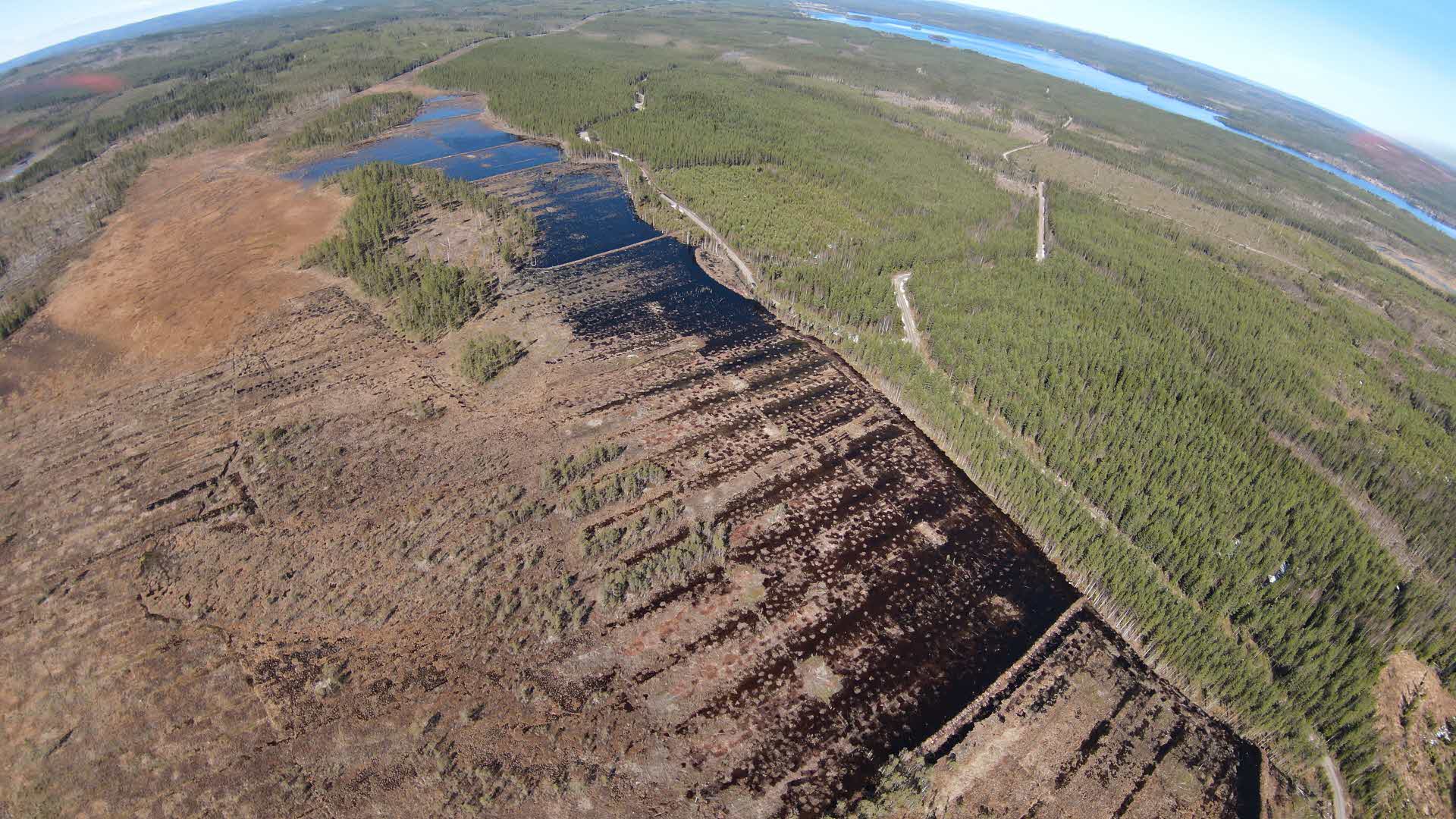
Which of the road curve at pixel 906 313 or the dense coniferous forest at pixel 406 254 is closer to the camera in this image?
→ the dense coniferous forest at pixel 406 254

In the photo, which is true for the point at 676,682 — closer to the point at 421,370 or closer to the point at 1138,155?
the point at 421,370

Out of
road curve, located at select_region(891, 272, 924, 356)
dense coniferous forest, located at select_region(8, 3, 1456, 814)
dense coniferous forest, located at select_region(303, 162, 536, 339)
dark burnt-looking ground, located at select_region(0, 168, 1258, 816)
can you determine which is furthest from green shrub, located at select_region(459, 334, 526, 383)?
road curve, located at select_region(891, 272, 924, 356)

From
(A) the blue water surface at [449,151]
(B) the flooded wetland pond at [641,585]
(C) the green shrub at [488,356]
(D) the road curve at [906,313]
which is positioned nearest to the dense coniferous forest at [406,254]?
(C) the green shrub at [488,356]

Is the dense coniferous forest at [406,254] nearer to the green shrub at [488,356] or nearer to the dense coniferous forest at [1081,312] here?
the dense coniferous forest at [1081,312]

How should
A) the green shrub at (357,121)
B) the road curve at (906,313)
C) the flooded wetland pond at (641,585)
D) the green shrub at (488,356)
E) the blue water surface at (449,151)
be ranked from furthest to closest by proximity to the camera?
the green shrub at (357,121)
the blue water surface at (449,151)
the road curve at (906,313)
the green shrub at (488,356)
the flooded wetland pond at (641,585)

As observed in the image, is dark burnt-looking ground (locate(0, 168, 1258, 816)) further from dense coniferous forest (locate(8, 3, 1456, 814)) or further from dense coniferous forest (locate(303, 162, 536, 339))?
dense coniferous forest (locate(303, 162, 536, 339))

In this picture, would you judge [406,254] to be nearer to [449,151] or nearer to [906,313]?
[449,151]
